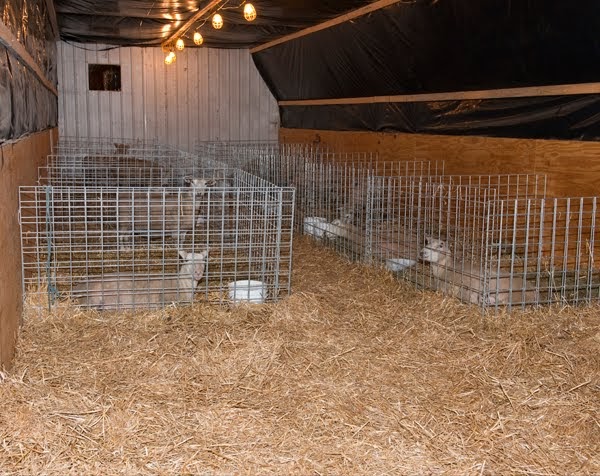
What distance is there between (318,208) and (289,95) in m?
5.71

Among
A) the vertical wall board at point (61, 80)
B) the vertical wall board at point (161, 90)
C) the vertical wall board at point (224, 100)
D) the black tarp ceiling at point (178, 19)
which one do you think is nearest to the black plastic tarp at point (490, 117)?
the black tarp ceiling at point (178, 19)

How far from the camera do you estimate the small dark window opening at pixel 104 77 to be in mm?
14094

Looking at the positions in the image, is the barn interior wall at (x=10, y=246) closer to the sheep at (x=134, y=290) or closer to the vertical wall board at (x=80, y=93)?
the sheep at (x=134, y=290)

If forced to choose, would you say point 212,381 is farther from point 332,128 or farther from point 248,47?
point 248,47

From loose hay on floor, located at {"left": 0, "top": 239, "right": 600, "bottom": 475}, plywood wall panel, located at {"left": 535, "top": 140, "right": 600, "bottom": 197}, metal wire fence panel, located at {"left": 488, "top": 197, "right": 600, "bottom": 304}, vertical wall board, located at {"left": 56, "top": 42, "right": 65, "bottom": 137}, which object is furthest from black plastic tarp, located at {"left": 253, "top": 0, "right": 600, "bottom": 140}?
vertical wall board, located at {"left": 56, "top": 42, "right": 65, "bottom": 137}

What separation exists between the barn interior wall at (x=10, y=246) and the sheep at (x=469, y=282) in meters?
3.49

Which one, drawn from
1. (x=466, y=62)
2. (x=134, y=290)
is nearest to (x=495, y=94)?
(x=466, y=62)

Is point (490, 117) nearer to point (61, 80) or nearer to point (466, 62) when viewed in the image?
point (466, 62)

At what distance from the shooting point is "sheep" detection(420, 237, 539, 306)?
5.64m

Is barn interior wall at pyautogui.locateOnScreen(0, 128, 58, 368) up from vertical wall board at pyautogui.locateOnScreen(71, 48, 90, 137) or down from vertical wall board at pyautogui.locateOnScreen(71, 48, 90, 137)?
down

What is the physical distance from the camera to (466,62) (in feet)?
25.3

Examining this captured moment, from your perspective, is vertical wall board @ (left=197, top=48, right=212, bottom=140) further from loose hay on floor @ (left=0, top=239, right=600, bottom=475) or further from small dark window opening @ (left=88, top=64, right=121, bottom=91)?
loose hay on floor @ (left=0, top=239, right=600, bottom=475)

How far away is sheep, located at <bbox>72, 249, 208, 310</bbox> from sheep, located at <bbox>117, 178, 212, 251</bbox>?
1.17 feet

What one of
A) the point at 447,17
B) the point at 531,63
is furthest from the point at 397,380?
the point at 447,17
